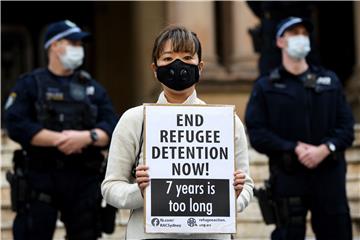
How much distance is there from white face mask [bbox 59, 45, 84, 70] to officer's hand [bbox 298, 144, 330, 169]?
1.60 meters

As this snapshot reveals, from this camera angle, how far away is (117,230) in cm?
830

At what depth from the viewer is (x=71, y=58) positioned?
265 inches

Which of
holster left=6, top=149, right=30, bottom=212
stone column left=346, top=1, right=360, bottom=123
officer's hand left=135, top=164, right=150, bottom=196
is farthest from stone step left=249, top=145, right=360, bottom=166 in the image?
officer's hand left=135, top=164, right=150, bottom=196

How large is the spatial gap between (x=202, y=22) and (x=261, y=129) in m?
7.53

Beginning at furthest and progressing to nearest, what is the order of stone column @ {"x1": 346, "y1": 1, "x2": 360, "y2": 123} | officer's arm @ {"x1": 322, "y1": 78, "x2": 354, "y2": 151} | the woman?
stone column @ {"x1": 346, "y1": 1, "x2": 360, "y2": 123}
officer's arm @ {"x1": 322, "y1": 78, "x2": 354, "y2": 151}
the woman

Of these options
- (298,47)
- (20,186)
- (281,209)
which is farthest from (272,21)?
(20,186)

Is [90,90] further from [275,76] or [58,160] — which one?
[275,76]

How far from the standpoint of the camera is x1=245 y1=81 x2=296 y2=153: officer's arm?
6426 millimetres

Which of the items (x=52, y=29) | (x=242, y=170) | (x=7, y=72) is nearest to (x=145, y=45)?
(x=7, y=72)

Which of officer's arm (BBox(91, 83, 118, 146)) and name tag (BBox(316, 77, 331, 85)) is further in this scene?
officer's arm (BBox(91, 83, 118, 146))

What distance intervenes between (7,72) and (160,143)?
13.2 m

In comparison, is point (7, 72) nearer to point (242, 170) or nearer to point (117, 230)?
point (117, 230)

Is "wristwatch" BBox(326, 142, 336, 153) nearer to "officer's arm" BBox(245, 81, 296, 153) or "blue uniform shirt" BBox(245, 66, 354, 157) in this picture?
"blue uniform shirt" BBox(245, 66, 354, 157)

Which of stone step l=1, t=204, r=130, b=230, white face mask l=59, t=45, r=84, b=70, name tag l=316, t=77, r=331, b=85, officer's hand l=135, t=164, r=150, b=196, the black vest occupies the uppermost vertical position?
white face mask l=59, t=45, r=84, b=70
